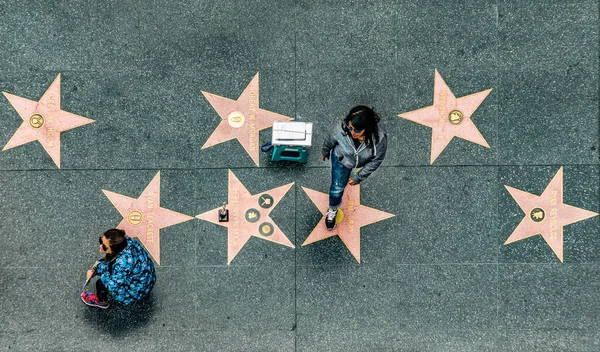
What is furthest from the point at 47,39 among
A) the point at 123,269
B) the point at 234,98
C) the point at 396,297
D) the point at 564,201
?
the point at 564,201

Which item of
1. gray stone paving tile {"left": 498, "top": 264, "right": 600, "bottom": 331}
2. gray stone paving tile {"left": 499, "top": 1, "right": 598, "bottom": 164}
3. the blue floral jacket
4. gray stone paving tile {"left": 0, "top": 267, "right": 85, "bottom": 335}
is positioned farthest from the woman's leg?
gray stone paving tile {"left": 499, "top": 1, "right": 598, "bottom": 164}

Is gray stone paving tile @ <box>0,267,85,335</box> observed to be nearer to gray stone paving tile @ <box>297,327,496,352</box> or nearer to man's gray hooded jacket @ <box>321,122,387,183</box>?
gray stone paving tile @ <box>297,327,496,352</box>

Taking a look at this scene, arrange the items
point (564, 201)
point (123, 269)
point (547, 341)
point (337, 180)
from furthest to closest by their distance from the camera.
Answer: point (564, 201), point (547, 341), point (337, 180), point (123, 269)

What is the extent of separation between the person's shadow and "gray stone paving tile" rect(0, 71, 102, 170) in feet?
5.44

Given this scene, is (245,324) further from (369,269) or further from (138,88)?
(138,88)

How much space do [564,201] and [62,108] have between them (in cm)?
588

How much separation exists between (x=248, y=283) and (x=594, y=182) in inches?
163

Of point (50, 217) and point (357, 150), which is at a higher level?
point (357, 150)

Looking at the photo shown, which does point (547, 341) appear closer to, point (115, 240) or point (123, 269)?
point (123, 269)

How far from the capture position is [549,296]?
5.32 m

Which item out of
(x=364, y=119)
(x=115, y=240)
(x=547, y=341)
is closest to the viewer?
(x=364, y=119)

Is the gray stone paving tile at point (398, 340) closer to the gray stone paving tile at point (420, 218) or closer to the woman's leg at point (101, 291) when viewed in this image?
the gray stone paving tile at point (420, 218)

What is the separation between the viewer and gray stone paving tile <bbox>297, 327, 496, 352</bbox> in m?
5.29

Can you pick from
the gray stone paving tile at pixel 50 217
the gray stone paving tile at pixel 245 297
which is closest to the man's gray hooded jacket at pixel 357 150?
the gray stone paving tile at pixel 245 297
